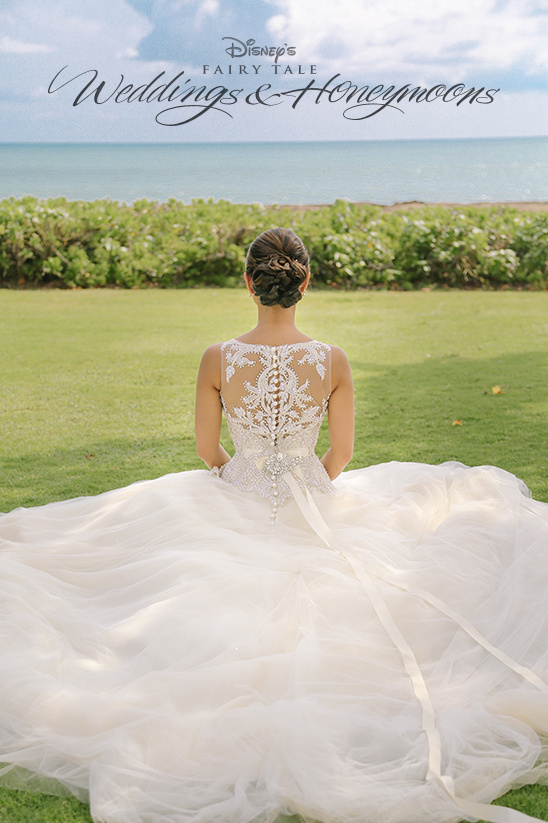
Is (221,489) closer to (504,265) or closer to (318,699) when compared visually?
(318,699)

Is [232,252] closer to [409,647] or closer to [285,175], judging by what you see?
[409,647]

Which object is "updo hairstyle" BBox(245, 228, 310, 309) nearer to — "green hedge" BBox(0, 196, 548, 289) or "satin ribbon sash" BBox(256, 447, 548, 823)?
"satin ribbon sash" BBox(256, 447, 548, 823)

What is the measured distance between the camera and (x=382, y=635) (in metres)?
2.41

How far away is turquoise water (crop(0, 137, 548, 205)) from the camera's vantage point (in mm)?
45625

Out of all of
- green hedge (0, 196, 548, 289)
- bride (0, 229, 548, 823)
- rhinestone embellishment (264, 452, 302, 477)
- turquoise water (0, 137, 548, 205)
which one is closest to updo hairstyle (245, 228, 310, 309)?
bride (0, 229, 548, 823)

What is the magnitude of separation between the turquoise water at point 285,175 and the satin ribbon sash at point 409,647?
124ft

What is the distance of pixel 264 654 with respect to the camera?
230 centimetres

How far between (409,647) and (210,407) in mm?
1191

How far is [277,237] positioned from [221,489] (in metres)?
0.93

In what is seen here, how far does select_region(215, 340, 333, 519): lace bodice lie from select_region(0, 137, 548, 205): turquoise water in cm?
3760

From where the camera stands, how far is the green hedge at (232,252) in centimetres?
1158

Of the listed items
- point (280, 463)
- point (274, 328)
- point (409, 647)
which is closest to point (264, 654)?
point (409, 647)

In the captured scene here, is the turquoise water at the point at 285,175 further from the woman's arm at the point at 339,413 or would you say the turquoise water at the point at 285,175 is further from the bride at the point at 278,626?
the bride at the point at 278,626

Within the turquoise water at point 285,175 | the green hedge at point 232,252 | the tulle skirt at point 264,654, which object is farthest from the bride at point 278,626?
the turquoise water at point 285,175
